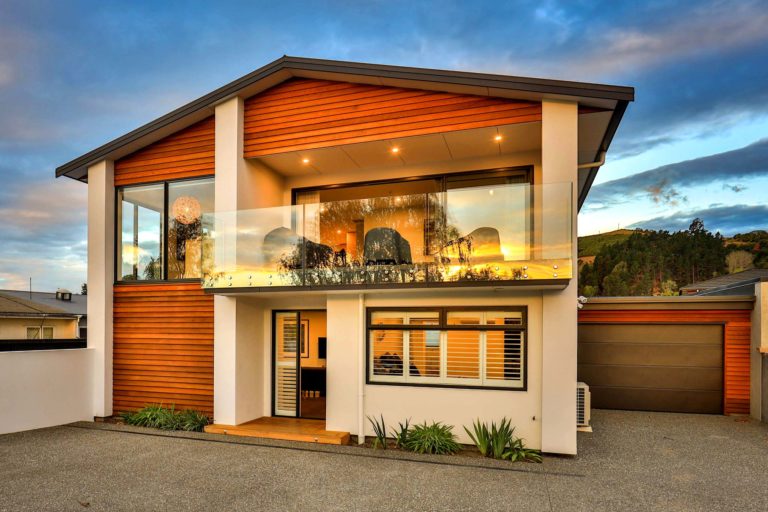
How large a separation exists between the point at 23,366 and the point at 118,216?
308 centimetres

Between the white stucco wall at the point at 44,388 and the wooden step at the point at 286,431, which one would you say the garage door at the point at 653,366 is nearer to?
the wooden step at the point at 286,431

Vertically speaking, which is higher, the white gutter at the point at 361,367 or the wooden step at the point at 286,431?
the white gutter at the point at 361,367

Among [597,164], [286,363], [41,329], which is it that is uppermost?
[597,164]

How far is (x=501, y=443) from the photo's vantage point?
6.05m

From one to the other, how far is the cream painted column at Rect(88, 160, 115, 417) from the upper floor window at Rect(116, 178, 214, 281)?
24cm

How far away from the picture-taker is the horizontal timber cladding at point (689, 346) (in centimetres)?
879

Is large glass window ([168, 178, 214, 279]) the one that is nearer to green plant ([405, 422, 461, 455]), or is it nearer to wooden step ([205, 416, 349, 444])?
wooden step ([205, 416, 349, 444])

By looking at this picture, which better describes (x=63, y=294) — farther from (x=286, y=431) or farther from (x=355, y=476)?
(x=355, y=476)

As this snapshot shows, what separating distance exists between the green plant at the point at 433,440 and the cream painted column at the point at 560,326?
1.28 m

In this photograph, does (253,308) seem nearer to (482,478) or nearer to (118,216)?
(118,216)

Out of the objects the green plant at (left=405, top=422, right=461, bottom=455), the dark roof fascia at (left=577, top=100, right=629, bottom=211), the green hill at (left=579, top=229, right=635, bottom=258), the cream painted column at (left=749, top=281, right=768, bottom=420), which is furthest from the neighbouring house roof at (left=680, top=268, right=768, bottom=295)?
the green hill at (left=579, top=229, right=635, bottom=258)

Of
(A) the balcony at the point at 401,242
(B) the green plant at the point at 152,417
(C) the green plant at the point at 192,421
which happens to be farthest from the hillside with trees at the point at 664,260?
(B) the green plant at the point at 152,417

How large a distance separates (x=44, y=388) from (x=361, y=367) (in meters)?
5.64

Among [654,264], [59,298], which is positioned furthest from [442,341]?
[654,264]
